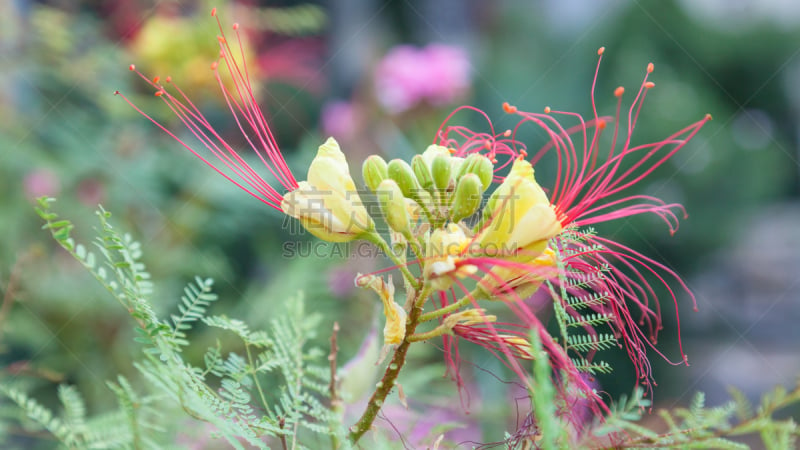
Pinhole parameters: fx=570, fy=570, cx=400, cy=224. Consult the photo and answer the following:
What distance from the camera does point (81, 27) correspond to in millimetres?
1447

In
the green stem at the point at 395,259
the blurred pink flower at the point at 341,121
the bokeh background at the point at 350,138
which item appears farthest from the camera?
the blurred pink flower at the point at 341,121

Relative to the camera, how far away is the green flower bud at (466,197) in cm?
50

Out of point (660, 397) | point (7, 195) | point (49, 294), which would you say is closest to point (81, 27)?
point (7, 195)

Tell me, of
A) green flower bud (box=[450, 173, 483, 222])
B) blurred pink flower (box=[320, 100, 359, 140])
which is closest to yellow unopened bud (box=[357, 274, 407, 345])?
green flower bud (box=[450, 173, 483, 222])

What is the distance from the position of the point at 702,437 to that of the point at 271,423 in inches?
11.5

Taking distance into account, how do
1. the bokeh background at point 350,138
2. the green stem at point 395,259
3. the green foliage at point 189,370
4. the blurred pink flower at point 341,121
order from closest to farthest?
1. the green foliage at point 189,370
2. the green stem at point 395,259
3. the bokeh background at point 350,138
4. the blurred pink flower at point 341,121

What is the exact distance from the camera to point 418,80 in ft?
5.98

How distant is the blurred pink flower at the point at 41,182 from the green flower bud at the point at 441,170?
3.45 ft

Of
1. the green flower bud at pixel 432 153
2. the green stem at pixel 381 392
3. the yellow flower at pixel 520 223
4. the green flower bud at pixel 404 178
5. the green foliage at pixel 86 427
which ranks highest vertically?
A: the green flower bud at pixel 432 153

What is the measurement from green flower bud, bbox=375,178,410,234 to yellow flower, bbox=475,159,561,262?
0.07 meters

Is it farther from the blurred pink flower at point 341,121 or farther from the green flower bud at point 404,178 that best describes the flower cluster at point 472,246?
the blurred pink flower at point 341,121

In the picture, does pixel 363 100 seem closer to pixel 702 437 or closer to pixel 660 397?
pixel 660 397

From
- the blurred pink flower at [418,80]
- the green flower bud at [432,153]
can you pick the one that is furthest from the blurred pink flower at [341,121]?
the green flower bud at [432,153]

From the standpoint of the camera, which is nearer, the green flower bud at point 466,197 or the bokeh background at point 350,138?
the green flower bud at point 466,197
